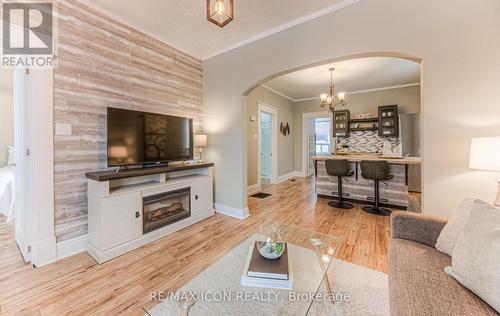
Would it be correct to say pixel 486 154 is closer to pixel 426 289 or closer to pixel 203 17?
pixel 426 289

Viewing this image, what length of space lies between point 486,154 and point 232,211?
2921 millimetres

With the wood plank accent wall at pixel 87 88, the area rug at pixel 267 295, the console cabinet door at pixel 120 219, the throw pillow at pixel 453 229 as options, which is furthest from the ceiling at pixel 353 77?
the console cabinet door at pixel 120 219

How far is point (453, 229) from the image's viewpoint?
1.25m

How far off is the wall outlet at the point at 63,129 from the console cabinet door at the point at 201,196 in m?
1.55

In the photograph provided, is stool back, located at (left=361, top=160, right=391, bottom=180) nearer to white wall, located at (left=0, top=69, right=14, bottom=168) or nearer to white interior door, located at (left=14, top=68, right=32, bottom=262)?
white interior door, located at (left=14, top=68, right=32, bottom=262)

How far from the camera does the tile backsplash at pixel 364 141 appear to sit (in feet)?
17.9

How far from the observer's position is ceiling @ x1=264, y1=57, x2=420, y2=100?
3824 millimetres

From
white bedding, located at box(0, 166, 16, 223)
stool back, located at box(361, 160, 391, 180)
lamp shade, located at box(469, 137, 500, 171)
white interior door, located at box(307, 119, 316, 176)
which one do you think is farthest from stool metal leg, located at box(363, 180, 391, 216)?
white bedding, located at box(0, 166, 16, 223)

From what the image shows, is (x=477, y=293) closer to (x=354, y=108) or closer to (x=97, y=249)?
(x=97, y=249)

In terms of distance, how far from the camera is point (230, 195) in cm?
333

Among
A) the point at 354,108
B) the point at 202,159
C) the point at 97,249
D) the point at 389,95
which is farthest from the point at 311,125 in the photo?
the point at 97,249

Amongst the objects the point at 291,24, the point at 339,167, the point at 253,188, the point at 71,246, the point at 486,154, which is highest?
the point at 291,24

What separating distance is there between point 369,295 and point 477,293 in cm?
77

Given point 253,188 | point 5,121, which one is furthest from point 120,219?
point 5,121
